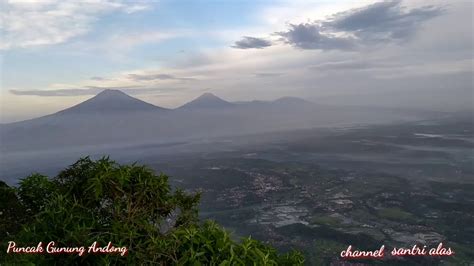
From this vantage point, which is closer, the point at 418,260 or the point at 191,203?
the point at 191,203

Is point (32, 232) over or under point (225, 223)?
over

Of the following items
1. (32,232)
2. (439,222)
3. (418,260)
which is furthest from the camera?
(439,222)

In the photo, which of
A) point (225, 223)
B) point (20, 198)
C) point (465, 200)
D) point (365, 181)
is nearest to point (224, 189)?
point (225, 223)

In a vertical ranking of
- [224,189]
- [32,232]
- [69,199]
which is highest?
[69,199]

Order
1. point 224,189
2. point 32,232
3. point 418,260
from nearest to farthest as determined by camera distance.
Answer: point 32,232 < point 418,260 < point 224,189

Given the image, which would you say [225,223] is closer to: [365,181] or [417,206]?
[417,206]

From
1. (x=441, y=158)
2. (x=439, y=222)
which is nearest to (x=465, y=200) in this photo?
(x=439, y=222)

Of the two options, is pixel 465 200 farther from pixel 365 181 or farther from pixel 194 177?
pixel 194 177
